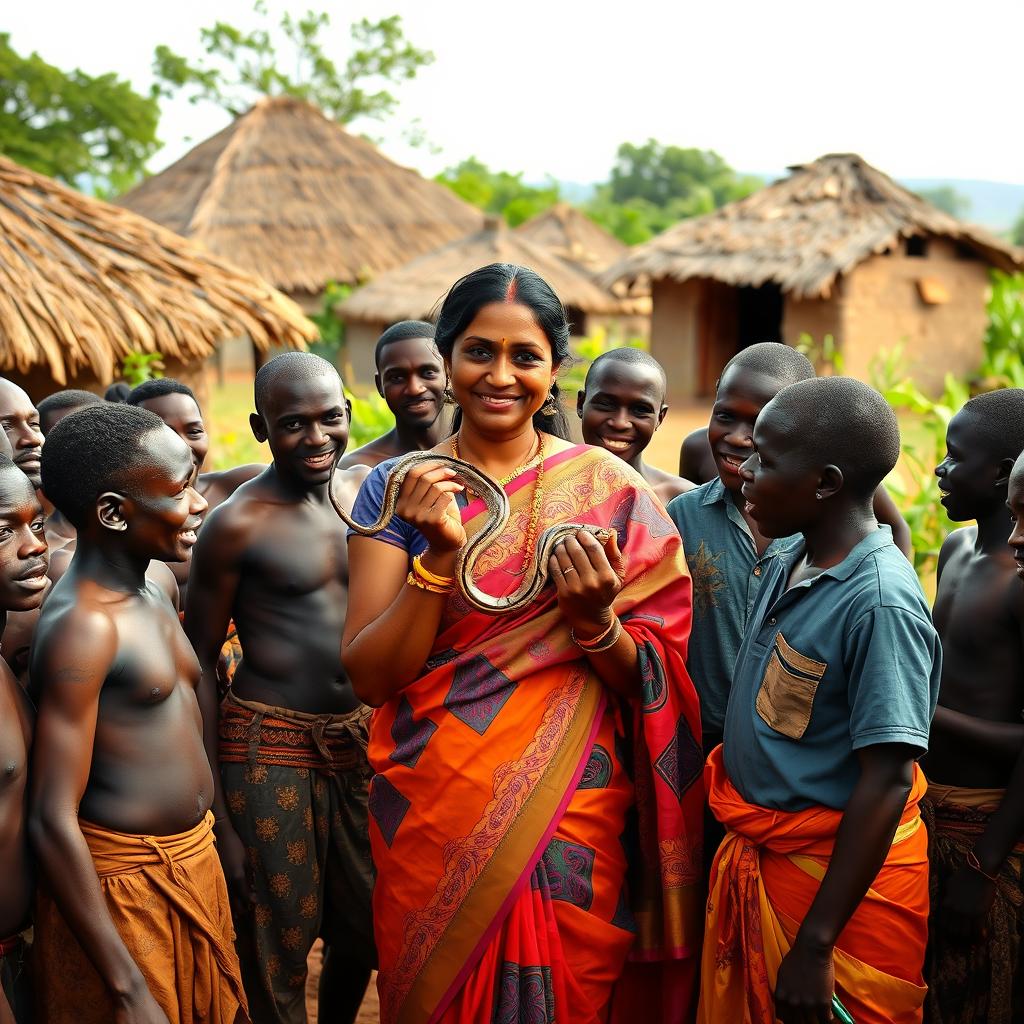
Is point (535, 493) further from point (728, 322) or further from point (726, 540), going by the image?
point (728, 322)

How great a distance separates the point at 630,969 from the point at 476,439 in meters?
1.25

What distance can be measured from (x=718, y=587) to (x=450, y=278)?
745 inches

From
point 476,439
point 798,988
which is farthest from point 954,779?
point 476,439

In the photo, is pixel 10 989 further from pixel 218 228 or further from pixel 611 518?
pixel 218 228

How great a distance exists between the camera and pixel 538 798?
241cm

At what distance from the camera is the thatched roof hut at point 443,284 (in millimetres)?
21141

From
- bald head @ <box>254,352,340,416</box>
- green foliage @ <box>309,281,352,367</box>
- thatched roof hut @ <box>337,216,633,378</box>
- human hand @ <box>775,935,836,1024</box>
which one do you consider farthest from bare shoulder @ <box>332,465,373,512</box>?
green foliage @ <box>309,281,352,367</box>

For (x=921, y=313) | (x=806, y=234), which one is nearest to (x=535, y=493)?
(x=806, y=234)

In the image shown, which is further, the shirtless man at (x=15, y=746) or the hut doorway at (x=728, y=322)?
the hut doorway at (x=728, y=322)

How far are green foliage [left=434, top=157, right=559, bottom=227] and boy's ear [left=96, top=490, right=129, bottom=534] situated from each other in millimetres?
28811

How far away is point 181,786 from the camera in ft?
8.27

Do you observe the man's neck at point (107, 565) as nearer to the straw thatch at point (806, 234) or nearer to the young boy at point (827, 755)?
the young boy at point (827, 755)

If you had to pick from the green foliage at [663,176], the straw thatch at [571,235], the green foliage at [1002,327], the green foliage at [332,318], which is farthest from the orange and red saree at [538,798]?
the green foliage at [663,176]

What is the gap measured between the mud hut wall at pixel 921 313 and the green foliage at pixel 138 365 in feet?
36.7
